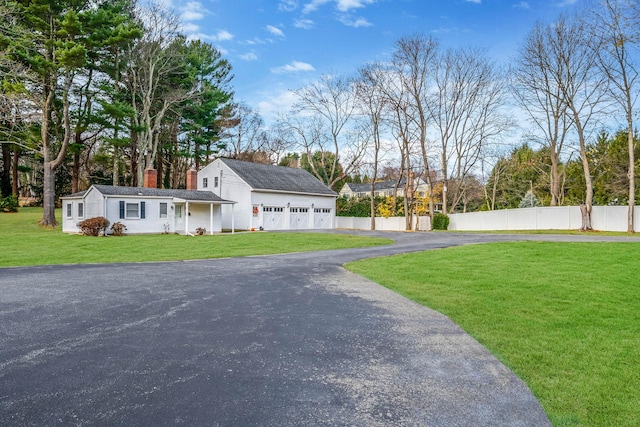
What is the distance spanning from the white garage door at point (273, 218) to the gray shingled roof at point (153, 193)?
4200mm

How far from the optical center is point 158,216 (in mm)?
25156

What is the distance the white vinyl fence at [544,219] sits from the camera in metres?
23.3

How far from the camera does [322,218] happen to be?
3559 centimetres

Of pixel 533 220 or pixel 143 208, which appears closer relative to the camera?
pixel 143 208

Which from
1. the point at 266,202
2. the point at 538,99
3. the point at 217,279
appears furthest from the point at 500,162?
the point at 217,279

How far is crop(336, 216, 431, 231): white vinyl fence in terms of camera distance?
34.0 m

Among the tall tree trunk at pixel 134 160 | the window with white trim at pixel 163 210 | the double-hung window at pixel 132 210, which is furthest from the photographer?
the tall tree trunk at pixel 134 160

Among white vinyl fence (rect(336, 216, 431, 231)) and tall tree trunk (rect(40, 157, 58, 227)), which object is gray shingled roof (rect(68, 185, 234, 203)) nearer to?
tall tree trunk (rect(40, 157, 58, 227))

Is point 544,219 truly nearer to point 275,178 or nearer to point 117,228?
point 275,178

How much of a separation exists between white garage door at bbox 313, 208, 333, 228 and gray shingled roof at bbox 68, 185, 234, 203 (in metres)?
9.68

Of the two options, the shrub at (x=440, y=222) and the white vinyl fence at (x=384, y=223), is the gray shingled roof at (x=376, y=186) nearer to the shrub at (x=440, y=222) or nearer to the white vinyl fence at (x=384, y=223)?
the white vinyl fence at (x=384, y=223)

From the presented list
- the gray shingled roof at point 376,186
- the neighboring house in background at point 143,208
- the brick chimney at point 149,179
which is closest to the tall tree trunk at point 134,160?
the brick chimney at point 149,179

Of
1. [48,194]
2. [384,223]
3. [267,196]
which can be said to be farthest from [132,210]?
[384,223]

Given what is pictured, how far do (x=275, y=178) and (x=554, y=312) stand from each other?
94.2 ft
